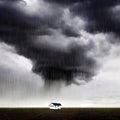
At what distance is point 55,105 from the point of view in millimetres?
190000
